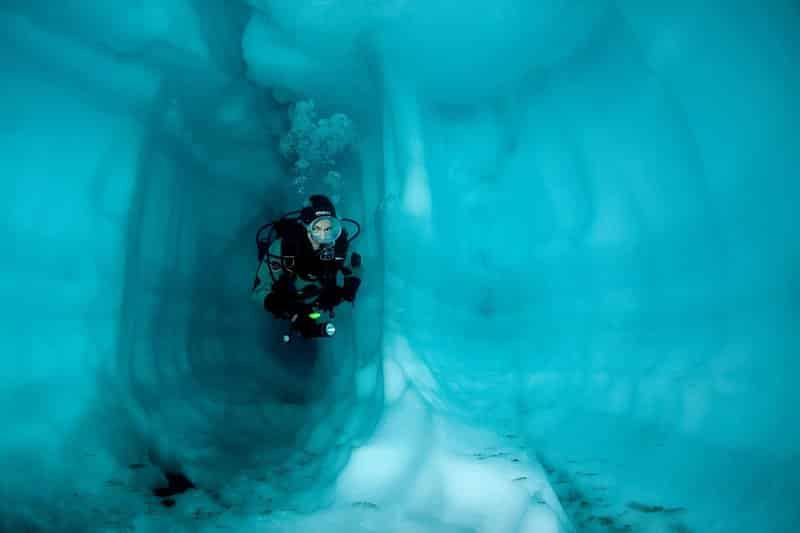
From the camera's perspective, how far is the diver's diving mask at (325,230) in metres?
3.34

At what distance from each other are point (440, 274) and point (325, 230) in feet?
3.24

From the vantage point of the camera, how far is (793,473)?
1993mm

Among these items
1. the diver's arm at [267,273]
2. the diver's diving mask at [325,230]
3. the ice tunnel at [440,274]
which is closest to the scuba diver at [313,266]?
the diver's diving mask at [325,230]

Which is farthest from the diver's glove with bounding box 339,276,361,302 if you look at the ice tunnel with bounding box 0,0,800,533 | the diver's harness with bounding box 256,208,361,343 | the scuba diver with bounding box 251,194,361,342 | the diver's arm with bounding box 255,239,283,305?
the diver's arm with bounding box 255,239,283,305

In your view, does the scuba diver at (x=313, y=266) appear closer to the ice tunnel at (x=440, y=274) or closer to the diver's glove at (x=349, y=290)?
the diver's glove at (x=349, y=290)

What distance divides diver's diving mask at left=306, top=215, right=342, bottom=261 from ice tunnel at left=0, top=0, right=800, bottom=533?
17.9 inches

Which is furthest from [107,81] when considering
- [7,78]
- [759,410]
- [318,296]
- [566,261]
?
[759,410]

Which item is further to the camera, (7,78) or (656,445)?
(7,78)

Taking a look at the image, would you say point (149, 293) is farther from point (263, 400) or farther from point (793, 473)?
point (793, 473)

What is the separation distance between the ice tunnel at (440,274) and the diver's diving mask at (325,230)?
0.46m

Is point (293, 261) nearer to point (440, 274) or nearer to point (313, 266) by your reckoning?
point (313, 266)

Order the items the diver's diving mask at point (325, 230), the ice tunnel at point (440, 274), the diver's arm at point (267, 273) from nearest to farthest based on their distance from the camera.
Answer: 1. the ice tunnel at point (440, 274)
2. the diver's diving mask at point (325, 230)
3. the diver's arm at point (267, 273)

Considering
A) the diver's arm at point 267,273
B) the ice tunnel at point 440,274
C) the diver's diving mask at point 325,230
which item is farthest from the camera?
the diver's arm at point 267,273

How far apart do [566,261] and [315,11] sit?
2.88m
